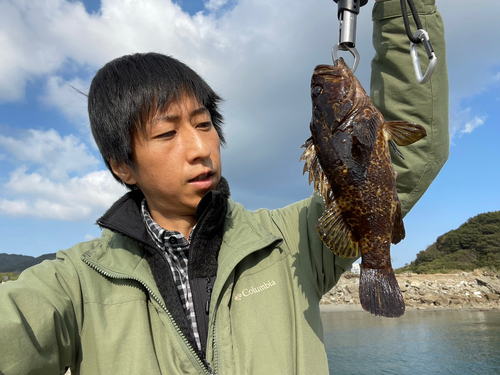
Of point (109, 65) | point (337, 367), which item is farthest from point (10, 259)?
point (109, 65)

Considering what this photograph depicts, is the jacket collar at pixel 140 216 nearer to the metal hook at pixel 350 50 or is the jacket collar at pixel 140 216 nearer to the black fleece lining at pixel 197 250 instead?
the black fleece lining at pixel 197 250

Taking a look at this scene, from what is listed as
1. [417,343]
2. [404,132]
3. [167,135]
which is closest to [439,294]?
[417,343]

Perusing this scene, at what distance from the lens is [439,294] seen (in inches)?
1008

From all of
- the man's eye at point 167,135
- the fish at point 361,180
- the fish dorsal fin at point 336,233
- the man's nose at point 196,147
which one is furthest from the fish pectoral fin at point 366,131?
the man's eye at point 167,135

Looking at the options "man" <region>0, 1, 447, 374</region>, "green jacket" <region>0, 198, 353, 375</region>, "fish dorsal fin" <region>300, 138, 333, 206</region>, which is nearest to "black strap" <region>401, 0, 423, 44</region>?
"man" <region>0, 1, 447, 374</region>

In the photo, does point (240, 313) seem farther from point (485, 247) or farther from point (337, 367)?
point (485, 247)

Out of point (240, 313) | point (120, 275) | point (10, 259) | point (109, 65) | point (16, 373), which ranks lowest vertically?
point (16, 373)

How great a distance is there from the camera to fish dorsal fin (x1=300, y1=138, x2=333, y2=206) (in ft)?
7.11

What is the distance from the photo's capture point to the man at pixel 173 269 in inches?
80.5

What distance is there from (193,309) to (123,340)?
47 cm

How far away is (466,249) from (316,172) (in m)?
43.0

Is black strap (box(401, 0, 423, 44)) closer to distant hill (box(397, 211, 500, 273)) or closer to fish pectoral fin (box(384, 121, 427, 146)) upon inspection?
fish pectoral fin (box(384, 121, 427, 146))

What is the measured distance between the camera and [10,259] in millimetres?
90125

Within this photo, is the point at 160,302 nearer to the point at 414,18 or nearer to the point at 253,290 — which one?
the point at 253,290
